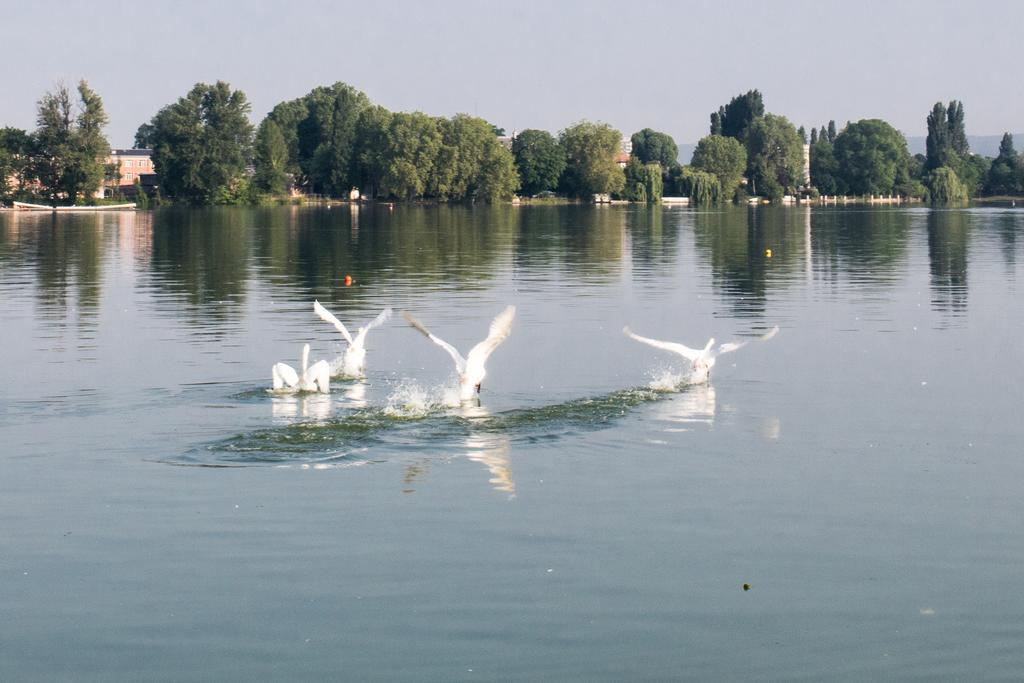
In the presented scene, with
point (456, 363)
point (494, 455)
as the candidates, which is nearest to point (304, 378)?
point (456, 363)

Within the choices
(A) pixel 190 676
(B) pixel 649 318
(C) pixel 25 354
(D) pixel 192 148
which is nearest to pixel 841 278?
(B) pixel 649 318

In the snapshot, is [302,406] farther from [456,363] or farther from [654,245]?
[654,245]

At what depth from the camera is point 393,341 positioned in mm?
34188

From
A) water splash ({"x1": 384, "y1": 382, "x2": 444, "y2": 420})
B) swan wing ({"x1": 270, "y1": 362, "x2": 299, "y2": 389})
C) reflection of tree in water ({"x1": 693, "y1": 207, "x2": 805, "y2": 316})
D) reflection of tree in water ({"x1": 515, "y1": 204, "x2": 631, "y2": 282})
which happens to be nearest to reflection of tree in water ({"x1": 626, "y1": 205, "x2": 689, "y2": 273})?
reflection of tree in water ({"x1": 515, "y1": 204, "x2": 631, "y2": 282})

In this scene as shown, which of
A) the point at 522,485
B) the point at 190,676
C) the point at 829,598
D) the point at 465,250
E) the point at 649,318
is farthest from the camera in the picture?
the point at 465,250

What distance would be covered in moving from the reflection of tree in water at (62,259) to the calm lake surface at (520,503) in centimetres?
342

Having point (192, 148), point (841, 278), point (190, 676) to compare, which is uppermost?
point (192, 148)

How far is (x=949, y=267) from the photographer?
202ft

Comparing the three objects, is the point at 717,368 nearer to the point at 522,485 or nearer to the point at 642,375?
the point at 642,375

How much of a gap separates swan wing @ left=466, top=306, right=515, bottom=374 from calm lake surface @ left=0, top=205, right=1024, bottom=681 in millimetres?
930

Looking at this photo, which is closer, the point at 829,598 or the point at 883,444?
the point at 829,598

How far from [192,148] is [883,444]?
178311 millimetres

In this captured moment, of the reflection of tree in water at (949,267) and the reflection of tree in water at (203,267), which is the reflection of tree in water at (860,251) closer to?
the reflection of tree in water at (949,267)

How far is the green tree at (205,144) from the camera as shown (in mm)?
192750
